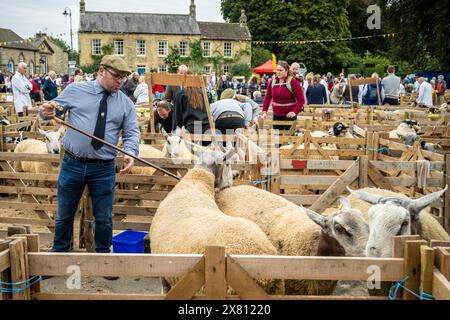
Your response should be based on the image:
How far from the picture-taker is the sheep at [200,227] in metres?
3.37

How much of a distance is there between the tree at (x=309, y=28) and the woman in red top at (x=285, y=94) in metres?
44.3

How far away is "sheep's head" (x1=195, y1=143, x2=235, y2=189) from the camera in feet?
18.9

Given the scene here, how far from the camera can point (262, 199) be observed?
196 inches

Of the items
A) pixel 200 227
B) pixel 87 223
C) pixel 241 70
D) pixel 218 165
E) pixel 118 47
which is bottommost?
pixel 87 223

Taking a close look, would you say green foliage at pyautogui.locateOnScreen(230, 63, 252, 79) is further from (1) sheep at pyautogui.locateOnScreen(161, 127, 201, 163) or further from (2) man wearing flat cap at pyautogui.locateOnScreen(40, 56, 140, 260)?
(2) man wearing flat cap at pyautogui.locateOnScreen(40, 56, 140, 260)

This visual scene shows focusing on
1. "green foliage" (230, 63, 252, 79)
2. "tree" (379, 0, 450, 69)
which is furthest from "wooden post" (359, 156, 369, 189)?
"green foliage" (230, 63, 252, 79)

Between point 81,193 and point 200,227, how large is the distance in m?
1.64

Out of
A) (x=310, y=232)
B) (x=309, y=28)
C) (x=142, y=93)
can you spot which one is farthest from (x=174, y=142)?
(x=309, y=28)

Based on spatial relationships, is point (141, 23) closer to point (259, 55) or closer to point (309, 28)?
point (259, 55)

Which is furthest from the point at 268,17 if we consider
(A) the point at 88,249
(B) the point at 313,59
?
(A) the point at 88,249

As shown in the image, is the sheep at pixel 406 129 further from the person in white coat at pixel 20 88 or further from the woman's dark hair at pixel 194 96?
the person in white coat at pixel 20 88

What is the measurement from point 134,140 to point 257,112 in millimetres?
6206

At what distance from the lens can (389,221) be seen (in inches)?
145

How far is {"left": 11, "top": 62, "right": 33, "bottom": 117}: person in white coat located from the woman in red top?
25.2 ft
